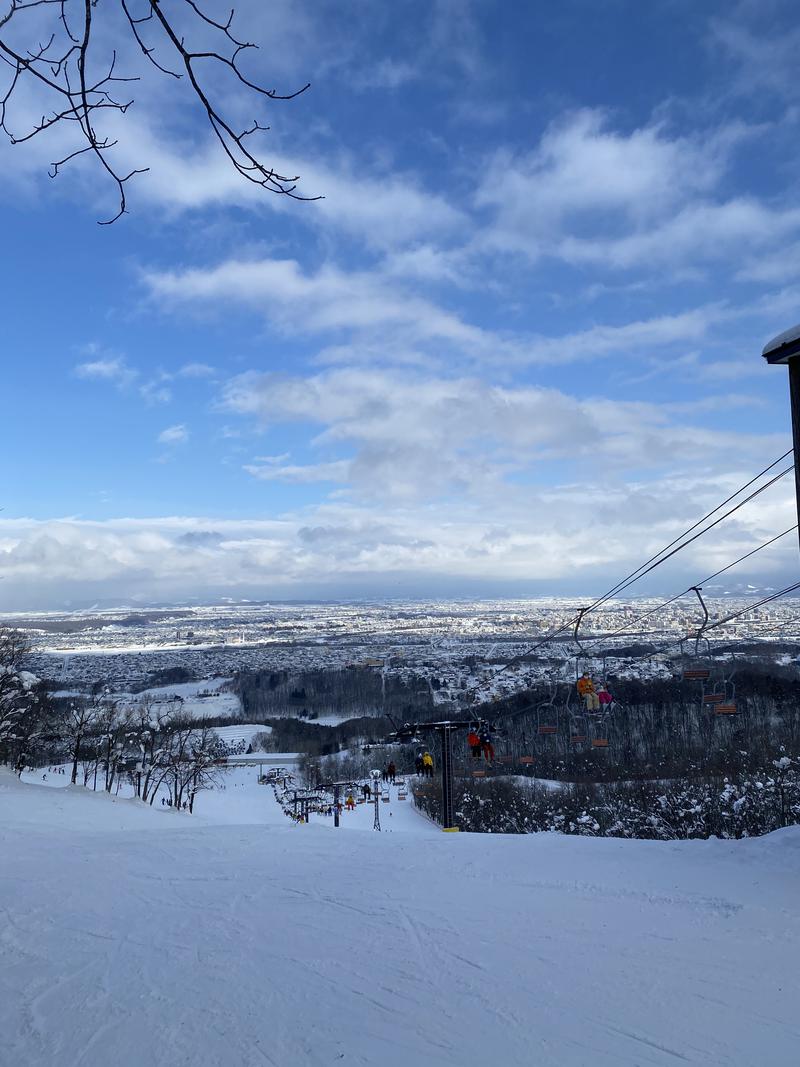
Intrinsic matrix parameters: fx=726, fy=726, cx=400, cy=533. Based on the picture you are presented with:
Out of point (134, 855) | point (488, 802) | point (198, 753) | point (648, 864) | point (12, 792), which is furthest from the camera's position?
point (488, 802)

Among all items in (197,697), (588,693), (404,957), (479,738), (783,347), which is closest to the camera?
(404,957)

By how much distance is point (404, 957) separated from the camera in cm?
516

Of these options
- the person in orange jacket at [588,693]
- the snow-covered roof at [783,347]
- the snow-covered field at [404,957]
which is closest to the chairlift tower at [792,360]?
the snow-covered roof at [783,347]

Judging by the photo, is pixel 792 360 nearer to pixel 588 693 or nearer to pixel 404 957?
pixel 404 957

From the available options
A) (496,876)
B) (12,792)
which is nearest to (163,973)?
(496,876)

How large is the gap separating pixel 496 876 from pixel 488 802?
1193 inches

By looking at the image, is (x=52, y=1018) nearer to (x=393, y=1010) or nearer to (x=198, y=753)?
(x=393, y=1010)

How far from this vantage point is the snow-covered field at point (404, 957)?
12.5 ft

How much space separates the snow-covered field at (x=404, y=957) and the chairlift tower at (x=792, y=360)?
155 inches

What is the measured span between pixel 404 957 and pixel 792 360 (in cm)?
627

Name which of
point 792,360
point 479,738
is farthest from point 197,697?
point 792,360

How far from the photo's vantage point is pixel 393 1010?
425 cm

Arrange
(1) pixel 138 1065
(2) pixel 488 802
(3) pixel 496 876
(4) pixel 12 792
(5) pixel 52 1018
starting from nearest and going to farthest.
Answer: (1) pixel 138 1065 < (5) pixel 52 1018 < (3) pixel 496 876 < (4) pixel 12 792 < (2) pixel 488 802

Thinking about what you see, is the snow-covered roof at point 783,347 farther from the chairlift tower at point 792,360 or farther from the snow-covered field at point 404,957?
the snow-covered field at point 404,957
